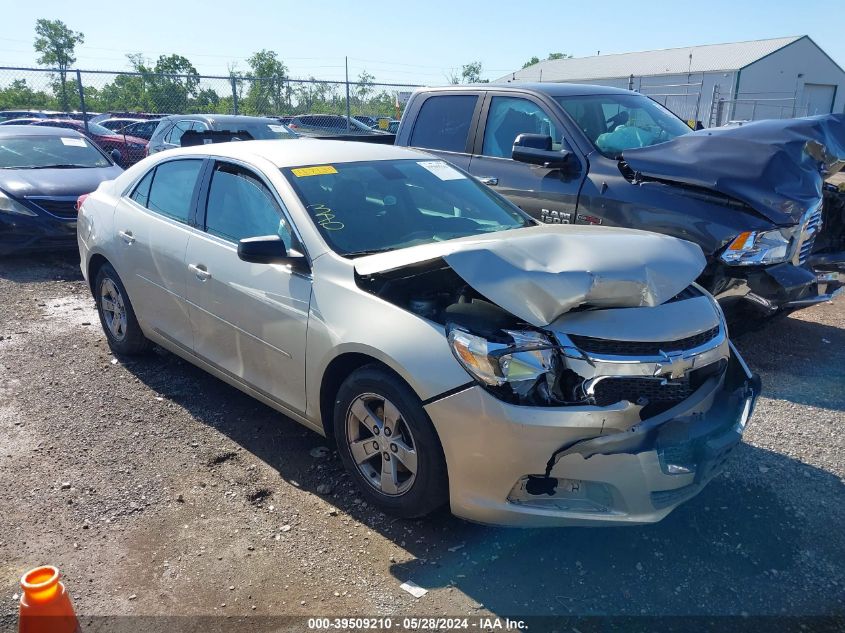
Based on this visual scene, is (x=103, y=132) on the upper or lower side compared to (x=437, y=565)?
upper

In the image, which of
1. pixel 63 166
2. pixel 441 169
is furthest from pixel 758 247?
pixel 63 166

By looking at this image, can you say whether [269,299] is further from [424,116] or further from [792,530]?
[424,116]

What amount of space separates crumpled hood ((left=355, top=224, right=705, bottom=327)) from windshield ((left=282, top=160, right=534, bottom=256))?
40cm

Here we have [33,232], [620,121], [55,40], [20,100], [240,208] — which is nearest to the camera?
[240,208]

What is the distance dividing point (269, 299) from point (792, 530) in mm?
2798

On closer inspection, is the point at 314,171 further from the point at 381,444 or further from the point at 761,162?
the point at 761,162

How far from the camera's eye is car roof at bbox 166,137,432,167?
4078 mm

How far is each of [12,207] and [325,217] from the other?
252 inches

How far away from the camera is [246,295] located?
3.79 metres

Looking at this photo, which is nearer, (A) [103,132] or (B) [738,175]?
(B) [738,175]

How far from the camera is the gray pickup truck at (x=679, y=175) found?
4.65 metres

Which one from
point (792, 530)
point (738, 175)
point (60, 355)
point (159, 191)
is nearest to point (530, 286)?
point (792, 530)

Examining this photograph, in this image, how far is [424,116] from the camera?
680cm

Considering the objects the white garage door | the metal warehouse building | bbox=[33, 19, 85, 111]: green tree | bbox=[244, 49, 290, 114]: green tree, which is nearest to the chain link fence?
bbox=[244, 49, 290, 114]: green tree
